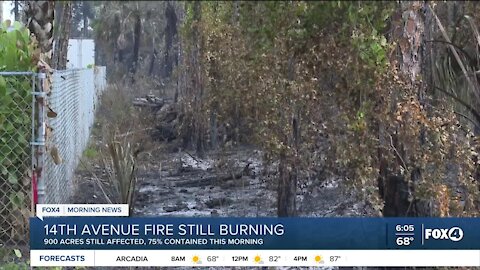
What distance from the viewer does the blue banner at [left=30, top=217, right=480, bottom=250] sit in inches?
218

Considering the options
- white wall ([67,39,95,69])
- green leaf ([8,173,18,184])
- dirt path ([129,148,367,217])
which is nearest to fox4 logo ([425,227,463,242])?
dirt path ([129,148,367,217])

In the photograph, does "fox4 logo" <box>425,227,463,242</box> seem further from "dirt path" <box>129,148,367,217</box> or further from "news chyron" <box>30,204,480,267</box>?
"dirt path" <box>129,148,367,217</box>

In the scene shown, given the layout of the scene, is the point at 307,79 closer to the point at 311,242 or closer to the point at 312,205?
the point at 311,242

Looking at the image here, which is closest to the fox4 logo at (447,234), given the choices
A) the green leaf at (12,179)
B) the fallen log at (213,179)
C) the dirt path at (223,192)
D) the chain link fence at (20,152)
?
the dirt path at (223,192)

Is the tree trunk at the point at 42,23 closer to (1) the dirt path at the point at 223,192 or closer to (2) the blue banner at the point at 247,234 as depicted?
(1) the dirt path at the point at 223,192

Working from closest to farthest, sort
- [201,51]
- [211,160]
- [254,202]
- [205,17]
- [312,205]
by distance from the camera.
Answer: [312,205] → [254,202] → [205,17] → [201,51] → [211,160]

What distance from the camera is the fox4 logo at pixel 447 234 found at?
5609 millimetres

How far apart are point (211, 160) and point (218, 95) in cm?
382

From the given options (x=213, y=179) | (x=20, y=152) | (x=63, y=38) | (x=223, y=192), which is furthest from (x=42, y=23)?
(x=63, y=38)

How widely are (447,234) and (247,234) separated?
1300 millimetres

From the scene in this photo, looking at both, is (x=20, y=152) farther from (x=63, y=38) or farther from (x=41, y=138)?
(x=63, y=38)

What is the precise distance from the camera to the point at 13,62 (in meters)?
7.31

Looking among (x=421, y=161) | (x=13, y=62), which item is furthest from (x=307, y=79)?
(x=13, y=62)

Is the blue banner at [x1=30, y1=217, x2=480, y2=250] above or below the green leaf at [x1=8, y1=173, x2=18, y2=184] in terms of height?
below
